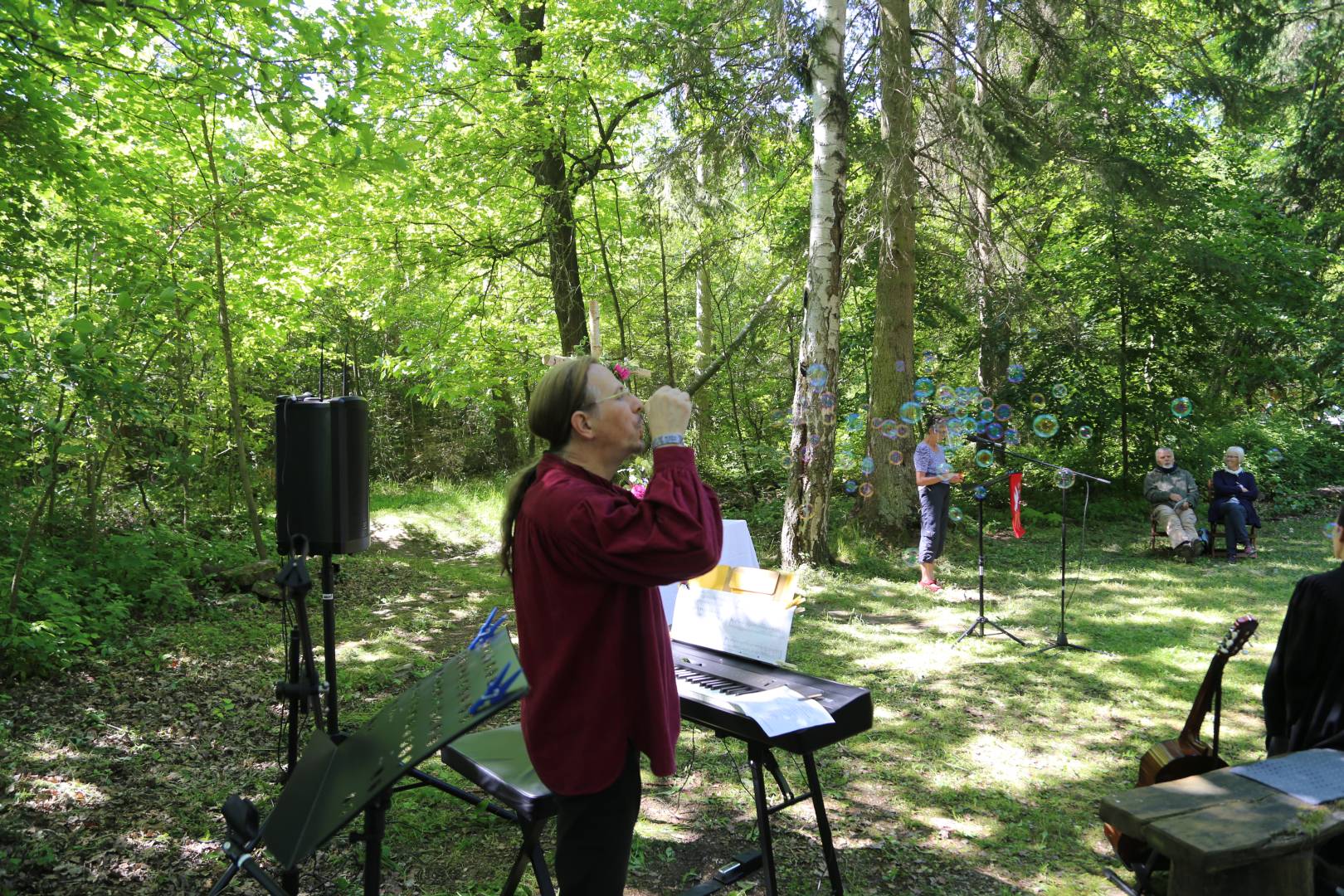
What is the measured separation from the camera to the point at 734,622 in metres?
3.11

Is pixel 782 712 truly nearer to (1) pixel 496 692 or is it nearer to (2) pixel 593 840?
(2) pixel 593 840

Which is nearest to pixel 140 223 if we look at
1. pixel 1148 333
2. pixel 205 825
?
pixel 205 825

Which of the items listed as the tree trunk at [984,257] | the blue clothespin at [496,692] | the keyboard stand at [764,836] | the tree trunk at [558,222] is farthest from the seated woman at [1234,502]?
the blue clothespin at [496,692]

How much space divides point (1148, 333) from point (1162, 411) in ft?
→ 4.16

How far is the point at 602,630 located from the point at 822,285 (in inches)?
270

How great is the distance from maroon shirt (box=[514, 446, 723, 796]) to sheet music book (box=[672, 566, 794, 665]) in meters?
1.10

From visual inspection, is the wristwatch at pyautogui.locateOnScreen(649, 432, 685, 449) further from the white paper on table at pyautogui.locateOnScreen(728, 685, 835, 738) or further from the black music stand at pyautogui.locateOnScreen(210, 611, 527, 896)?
the white paper on table at pyautogui.locateOnScreen(728, 685, 835, 738)

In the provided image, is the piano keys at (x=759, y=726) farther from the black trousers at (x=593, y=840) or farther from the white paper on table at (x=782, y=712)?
the black trousers at (x=593, y=840)

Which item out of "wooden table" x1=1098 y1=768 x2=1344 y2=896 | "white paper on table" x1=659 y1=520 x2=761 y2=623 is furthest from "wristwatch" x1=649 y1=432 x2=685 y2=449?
"wooden table" x1=1098 y1=768 x2=1344 y2=896

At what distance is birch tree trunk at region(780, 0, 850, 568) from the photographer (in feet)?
26.3

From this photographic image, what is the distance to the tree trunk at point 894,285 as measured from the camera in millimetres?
8695

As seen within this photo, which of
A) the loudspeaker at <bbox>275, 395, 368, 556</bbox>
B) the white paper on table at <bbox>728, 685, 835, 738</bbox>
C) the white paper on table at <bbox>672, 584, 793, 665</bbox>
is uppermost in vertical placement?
the loudspeaker at <bbox>275, 395, 368, 556</bbox>

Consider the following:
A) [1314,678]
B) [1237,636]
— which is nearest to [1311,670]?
[1314,678]

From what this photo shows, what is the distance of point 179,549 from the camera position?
24.8ft
